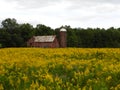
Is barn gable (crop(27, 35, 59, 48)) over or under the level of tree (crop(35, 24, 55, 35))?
under

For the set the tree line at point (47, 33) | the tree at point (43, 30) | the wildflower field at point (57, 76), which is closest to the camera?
the wildflower field at point (57, 76)

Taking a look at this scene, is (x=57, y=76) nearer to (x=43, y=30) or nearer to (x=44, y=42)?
(x=44, y=42)

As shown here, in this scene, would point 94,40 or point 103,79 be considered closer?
point 103,79

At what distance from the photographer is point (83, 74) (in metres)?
12.7

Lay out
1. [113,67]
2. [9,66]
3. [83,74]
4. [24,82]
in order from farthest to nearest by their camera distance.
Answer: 1. [9,66]
2. [113,67]
3. [83,74]
4. [24,82]

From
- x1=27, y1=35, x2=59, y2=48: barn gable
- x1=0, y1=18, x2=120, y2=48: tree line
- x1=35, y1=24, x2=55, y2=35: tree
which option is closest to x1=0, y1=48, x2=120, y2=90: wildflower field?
x1=0, y1=18, x2=120, y2=48: tree line

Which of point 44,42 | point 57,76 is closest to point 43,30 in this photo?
point 44,42

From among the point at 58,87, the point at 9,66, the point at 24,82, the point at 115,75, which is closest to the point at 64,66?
the point at 9,66

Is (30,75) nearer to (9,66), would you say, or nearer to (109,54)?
(9,66)

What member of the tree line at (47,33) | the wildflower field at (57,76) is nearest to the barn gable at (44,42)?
the tree line at (47,33)

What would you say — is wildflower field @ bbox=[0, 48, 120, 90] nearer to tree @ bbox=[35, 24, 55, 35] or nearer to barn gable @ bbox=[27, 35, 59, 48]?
barn gable @ bbox=[27, 35, 59, 48]

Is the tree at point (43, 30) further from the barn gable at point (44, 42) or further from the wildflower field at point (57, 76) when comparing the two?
the wildflower field at point (57, 76)

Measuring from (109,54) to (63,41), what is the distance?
30656mm

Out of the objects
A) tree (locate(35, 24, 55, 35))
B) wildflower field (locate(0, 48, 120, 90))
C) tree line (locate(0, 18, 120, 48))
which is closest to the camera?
wildflower field (locate(0, 48, 120, 90))
